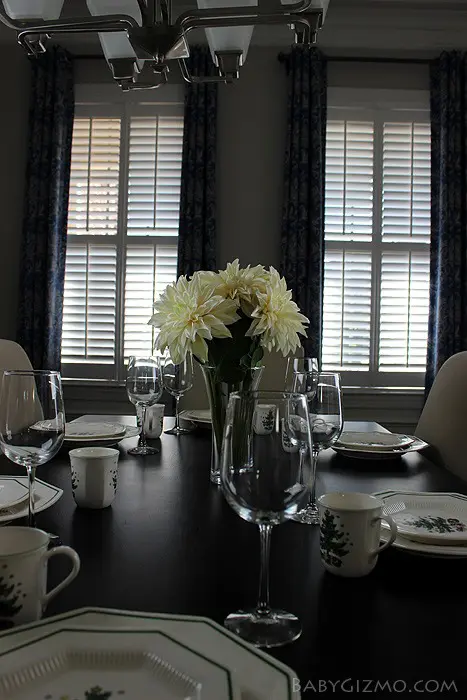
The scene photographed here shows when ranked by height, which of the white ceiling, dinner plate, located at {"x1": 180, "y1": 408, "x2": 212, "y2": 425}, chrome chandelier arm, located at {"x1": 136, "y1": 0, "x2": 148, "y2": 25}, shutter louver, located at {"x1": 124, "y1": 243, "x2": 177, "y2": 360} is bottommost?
dinner plate, located at {"x1": 180, "y1": 408, "x2": 212, "y2": 425}

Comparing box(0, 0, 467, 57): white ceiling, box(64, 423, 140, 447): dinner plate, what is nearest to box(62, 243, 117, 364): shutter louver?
box(0, 0, 467, 57): white ceiling

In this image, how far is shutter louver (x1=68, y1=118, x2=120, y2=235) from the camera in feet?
12.4

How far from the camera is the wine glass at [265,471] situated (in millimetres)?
580

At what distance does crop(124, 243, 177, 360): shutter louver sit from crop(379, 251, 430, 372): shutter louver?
1.33 meters

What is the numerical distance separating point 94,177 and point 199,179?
2.32 feet

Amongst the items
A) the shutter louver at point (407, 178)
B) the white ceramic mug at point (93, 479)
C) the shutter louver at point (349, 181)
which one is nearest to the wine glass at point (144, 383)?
the white ceramic mug at point (93, 479)

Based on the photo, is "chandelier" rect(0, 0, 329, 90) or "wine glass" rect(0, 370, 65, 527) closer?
"wine glass" rect(0, 370, 65, 527)

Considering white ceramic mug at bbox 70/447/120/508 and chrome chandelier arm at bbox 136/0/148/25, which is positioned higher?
chrome chandelier arm at bbox 136/0/148/25

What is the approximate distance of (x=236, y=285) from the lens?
1.08m

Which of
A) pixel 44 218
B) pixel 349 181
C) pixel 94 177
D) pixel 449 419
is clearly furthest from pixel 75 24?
pixel 349 181

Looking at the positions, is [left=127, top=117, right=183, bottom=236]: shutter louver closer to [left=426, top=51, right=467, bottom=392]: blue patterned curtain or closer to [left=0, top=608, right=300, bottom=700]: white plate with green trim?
[left=426, top=51, right=467, bottom=392]: blue patterned curtain

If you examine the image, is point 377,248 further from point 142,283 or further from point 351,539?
point 351,539

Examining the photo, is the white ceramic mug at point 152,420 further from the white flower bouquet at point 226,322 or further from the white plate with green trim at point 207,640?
the white plate with green trim at point 207,640

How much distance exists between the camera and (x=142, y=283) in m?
Result: 3.79
